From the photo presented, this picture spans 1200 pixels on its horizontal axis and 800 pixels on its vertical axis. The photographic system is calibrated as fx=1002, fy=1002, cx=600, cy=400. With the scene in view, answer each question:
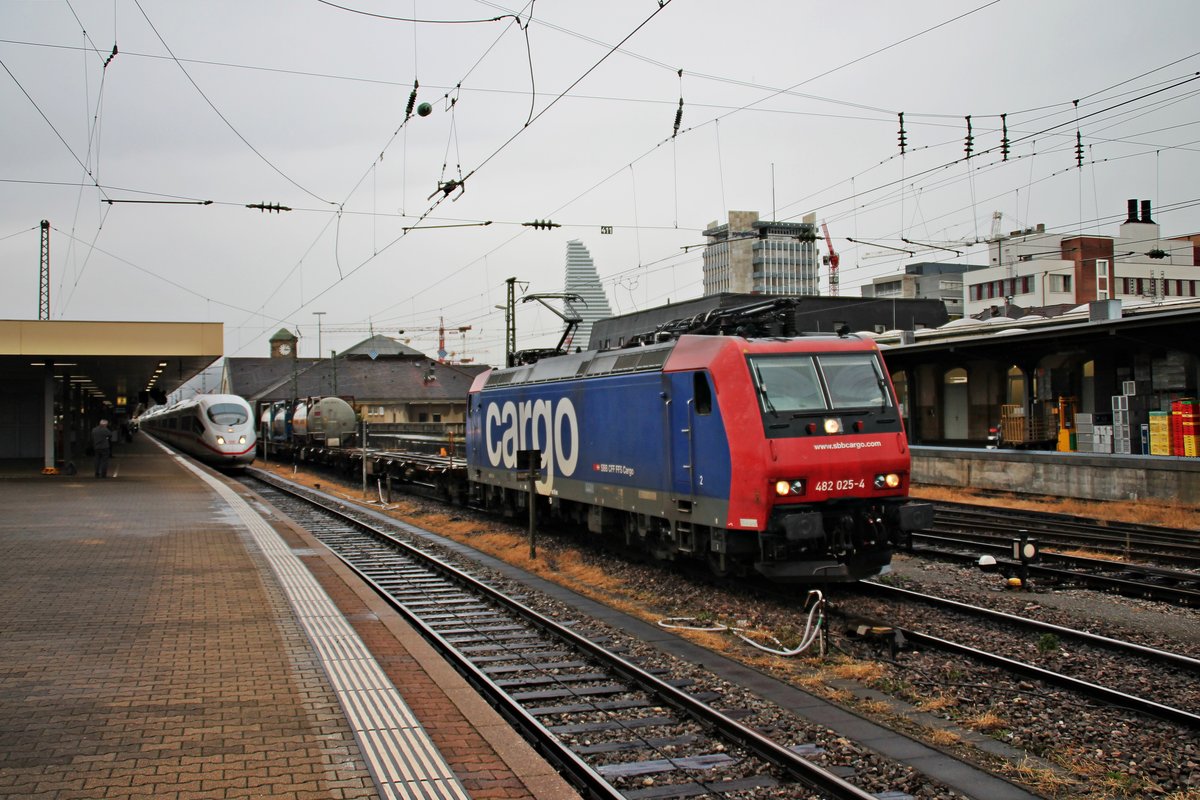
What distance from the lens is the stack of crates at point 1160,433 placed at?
22.5 m

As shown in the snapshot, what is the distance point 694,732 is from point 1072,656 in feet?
13.4

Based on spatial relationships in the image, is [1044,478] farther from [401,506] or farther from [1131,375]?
[401,506]

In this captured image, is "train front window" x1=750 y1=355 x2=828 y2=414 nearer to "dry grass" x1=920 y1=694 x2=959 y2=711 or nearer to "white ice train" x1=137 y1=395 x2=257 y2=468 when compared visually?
"dry grass" x1=920 y1=694 x2=959 y2=711

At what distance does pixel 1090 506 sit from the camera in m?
21.4

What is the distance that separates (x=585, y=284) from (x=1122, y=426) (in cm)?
6148

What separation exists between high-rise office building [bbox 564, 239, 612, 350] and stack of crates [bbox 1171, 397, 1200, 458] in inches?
2135

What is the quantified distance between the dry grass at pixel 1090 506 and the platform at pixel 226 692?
14857 mm

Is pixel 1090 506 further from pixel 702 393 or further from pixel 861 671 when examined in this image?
pixel 861 671

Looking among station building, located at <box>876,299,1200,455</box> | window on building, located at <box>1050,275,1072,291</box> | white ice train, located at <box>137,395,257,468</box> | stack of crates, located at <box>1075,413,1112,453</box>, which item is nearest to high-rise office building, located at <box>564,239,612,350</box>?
window on building, located at <box>1050,275,1072,291</box>

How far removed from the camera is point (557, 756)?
6.75m

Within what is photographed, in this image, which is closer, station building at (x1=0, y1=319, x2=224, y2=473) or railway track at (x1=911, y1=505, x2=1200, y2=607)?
railway track at (x1=911, y1=505, x2=1200, y2=607)

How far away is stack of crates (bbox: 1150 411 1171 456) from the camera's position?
2248cm

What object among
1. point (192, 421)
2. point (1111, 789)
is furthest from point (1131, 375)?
point (192, 421)

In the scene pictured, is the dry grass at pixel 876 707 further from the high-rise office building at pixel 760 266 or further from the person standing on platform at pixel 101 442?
the high-rise office building at pixel 760 266
